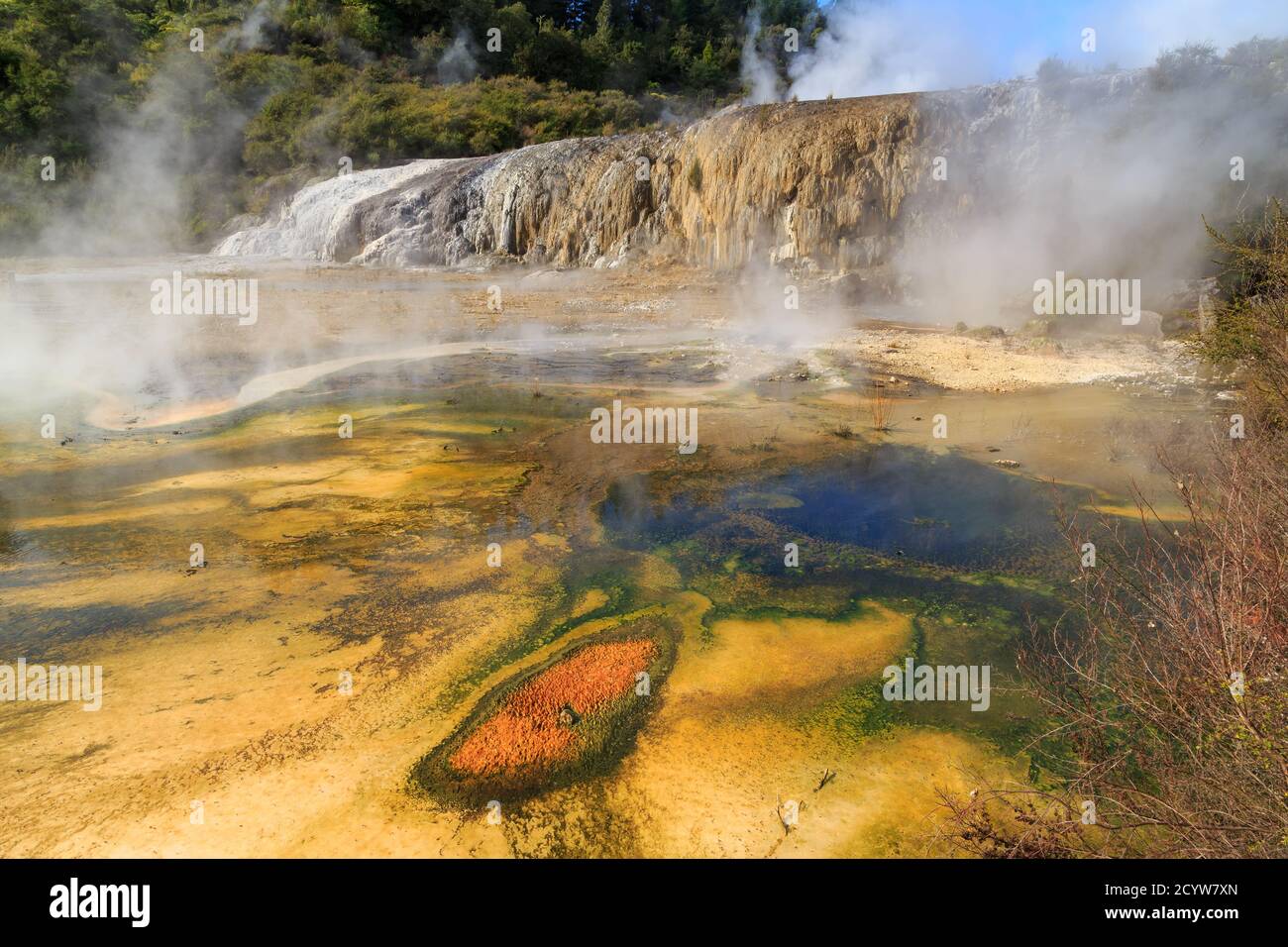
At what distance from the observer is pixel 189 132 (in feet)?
87.6

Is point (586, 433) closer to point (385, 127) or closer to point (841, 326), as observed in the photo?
point (841, 326)

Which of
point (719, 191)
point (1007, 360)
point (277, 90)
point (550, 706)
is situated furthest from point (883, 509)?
point (277, 90)

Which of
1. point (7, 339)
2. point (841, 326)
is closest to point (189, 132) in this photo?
point (7, 339)

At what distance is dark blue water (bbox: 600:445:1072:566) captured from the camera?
5.49m

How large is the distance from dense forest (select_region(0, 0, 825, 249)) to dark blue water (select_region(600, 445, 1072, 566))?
24.5 meters

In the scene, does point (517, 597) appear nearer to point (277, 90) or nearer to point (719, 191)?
point (719, 191)

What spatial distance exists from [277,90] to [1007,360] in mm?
28901

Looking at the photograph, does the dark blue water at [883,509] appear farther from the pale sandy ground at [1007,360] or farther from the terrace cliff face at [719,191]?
the terrace cliff face at [719,191]

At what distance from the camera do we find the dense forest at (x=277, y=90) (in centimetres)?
2506

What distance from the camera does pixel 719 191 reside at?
1784 cm

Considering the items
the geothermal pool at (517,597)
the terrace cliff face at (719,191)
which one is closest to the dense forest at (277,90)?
the terrace cliff face at (719,191)

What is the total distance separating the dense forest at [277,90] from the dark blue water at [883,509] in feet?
80.3

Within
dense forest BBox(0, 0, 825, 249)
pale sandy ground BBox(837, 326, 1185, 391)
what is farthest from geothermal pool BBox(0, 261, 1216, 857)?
dense forest BBox(0, 0, 825, 249)
